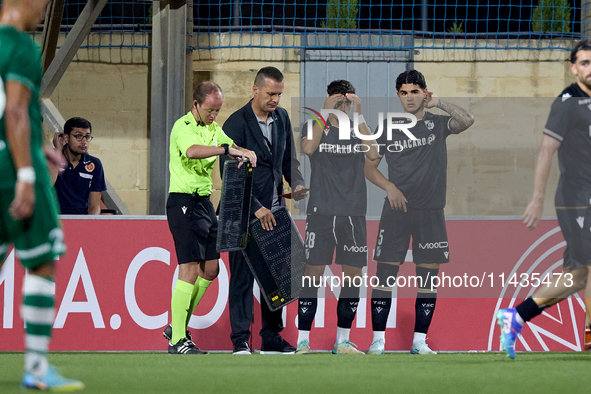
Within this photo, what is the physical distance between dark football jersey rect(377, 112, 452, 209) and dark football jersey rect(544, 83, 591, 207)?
3.30 ft

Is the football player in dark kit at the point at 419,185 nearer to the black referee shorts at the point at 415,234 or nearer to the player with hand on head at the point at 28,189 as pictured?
the black referee shorts at the point at 415,234

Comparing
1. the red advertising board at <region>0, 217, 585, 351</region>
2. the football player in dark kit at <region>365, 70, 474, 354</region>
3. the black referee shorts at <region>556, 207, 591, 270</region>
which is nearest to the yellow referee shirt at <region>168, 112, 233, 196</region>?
the red advertising board at <region>0, 217, 585, 351</region>

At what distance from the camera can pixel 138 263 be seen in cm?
680

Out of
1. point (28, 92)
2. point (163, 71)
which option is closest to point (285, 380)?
point (28, 92)

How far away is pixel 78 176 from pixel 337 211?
252 centimetres

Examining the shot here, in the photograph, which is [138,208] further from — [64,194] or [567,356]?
[567,356]

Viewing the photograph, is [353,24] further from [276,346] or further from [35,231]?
[35,231]

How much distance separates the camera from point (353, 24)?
11.2 meters

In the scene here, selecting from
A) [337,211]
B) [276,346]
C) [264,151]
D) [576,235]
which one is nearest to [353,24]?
[264,151]

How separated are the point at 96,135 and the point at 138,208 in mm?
1151

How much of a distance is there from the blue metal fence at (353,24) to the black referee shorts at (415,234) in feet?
17.1

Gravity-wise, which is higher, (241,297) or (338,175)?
(338,175)

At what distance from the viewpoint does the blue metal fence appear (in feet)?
36.2

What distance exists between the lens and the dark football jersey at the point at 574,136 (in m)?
5.40
